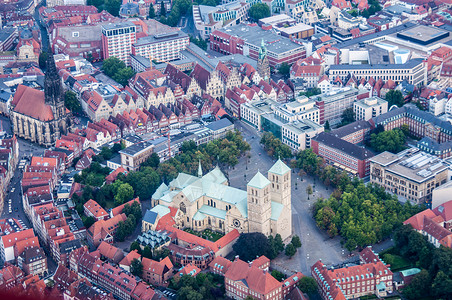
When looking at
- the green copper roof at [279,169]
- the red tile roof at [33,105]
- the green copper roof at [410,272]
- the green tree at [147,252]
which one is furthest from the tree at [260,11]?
the green copper roof at [410,272]

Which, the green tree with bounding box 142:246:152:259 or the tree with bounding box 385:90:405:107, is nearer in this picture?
the green tree with bounding box 142:246:152:259

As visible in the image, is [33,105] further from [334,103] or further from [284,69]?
[334,103]

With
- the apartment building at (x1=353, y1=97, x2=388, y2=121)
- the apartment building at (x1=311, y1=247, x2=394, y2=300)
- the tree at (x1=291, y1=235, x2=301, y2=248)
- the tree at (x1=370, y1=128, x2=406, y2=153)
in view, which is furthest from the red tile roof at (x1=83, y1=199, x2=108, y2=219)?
the apartment building at (x1=353, y1=97, x2=388, y2=121)

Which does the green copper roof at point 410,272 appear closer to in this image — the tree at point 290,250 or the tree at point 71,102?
the tree at point 290,250

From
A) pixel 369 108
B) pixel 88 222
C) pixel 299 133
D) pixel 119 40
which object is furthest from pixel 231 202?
pixel 119 40

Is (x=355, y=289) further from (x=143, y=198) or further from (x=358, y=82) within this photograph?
(x=358, y=82)

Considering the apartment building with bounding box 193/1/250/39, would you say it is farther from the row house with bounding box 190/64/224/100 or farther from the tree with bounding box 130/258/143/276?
the tree with bounding box 130/258/143/276
